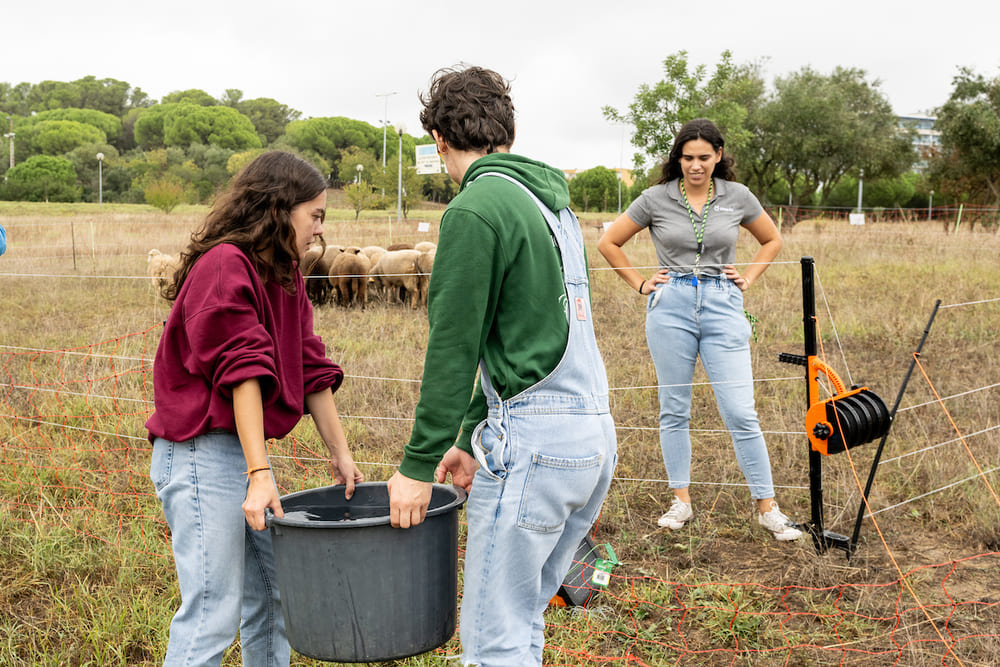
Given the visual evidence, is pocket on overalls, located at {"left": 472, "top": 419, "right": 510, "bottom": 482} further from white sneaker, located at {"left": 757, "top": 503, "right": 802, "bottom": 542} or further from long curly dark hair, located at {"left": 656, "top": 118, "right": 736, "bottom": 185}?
white sneaker, located at {"left": 757, "top": 503, "right": 802, "bottom": 542}

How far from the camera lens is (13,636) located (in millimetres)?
2535

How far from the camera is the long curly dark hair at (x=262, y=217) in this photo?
5.82ft

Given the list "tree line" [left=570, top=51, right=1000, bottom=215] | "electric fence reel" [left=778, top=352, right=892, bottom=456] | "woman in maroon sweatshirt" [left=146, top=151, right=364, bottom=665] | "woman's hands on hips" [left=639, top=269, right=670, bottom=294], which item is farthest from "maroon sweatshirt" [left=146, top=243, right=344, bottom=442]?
"tree line" [left=570, top=51, right=1000, bottom=215]

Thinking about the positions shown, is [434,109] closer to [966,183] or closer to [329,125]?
[966,183]

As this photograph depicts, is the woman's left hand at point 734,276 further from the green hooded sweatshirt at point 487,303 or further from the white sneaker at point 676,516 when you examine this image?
the green hooded sweatshirt at point 487,303

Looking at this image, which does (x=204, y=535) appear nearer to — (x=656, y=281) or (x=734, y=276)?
(x=656, y=281)

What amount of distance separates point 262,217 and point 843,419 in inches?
91.9

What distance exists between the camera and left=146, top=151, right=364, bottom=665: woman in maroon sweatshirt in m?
1.67

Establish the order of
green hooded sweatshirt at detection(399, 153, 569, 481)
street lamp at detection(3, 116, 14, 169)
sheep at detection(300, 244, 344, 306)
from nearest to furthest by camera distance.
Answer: green hooded sweatshirt at detection(399, 153, 569, 481), sheep at detection(300, 244, 344, 306), street lamp at detection(3, 116, 14, 169)

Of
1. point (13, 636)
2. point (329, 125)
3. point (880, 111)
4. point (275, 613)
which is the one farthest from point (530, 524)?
point (329, 125)

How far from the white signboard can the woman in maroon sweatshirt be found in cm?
965

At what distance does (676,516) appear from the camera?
3580mm

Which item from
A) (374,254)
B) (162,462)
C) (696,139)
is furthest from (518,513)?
(374,254)

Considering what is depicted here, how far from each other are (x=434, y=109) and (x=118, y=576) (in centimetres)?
227
